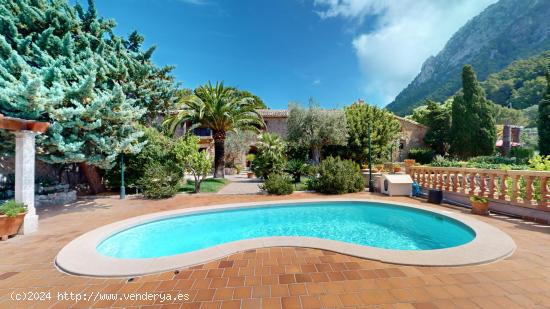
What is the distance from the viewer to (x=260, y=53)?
23.3 m

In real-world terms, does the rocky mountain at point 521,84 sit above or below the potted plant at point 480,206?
above

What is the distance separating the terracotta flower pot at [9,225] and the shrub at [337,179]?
37.4 ft

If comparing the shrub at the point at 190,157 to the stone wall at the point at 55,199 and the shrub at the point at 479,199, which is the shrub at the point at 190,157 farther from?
the shrub at the point at 479,199

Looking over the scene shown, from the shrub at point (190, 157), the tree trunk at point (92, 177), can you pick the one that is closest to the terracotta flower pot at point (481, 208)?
the shrub at point (190, 157)

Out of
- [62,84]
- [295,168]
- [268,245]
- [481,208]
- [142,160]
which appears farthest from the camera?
[295,168]

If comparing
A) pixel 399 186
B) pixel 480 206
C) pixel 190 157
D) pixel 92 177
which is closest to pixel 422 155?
pixel 399 186

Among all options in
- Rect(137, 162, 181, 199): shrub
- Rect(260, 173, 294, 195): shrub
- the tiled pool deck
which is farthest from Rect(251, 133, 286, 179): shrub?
the tiled pool deck

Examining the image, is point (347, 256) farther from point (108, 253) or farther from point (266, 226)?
point (108, 253)

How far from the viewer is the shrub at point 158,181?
38.3 ft

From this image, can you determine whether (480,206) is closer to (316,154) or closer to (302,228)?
(302,228)

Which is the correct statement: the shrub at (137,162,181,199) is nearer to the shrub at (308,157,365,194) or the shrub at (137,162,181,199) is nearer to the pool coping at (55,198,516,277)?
the pool coping at (55,198,516,277)

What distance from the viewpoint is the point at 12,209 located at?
6.01 meters

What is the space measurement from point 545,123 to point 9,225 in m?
35.7

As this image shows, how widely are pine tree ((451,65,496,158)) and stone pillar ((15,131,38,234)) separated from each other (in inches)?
1419
